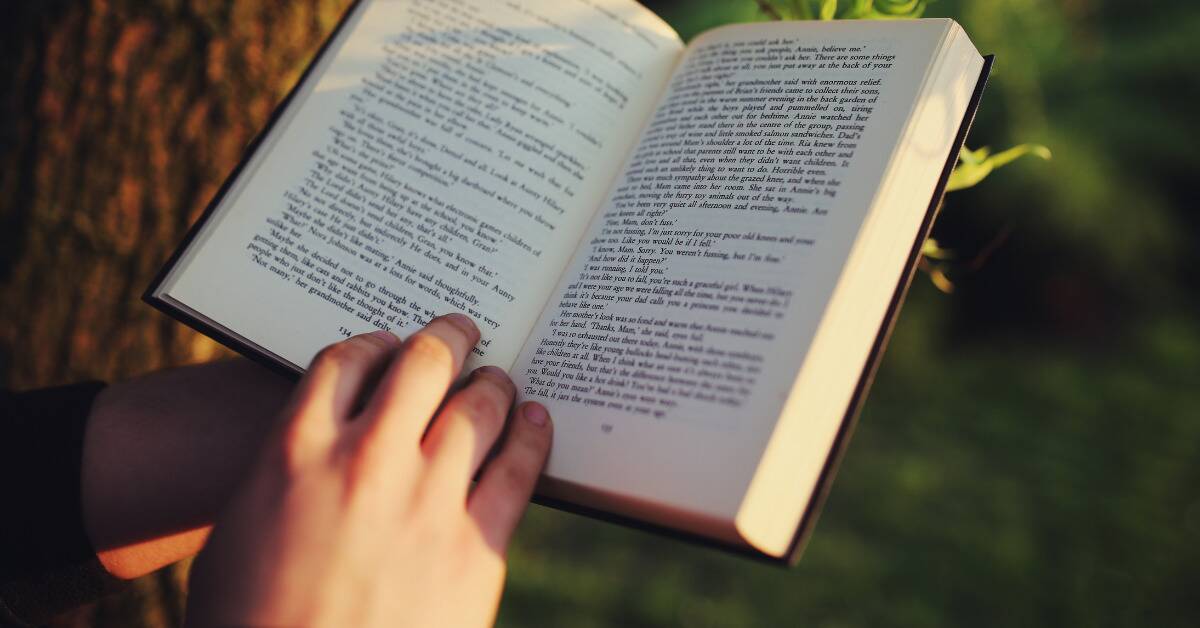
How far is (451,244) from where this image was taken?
1072mm

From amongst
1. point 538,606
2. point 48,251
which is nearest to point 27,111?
point 48,251

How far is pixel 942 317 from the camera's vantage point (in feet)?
10.8

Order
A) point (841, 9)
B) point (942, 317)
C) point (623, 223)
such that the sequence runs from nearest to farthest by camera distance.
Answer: point (623, 223) < point (841, 9) < point (942, 317)

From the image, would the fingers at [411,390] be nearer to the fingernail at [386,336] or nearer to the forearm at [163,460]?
the fingernail at [386,336]

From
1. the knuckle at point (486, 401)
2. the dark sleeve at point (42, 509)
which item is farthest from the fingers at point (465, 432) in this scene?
the dark sleeve at point (42, 509)

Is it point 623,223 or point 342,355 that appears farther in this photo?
point 623,223

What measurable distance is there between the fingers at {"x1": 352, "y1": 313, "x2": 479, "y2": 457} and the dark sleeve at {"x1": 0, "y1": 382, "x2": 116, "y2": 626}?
0.57m

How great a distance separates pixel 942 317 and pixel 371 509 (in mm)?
3011

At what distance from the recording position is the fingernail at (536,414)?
94 centimetres

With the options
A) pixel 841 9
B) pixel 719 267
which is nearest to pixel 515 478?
pixel 719 267

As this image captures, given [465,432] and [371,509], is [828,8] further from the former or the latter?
[371,509]

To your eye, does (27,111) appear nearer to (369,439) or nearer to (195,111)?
(195,111)

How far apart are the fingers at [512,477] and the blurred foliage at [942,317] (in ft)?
2.29

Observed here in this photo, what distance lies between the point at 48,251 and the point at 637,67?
1.15 metres
